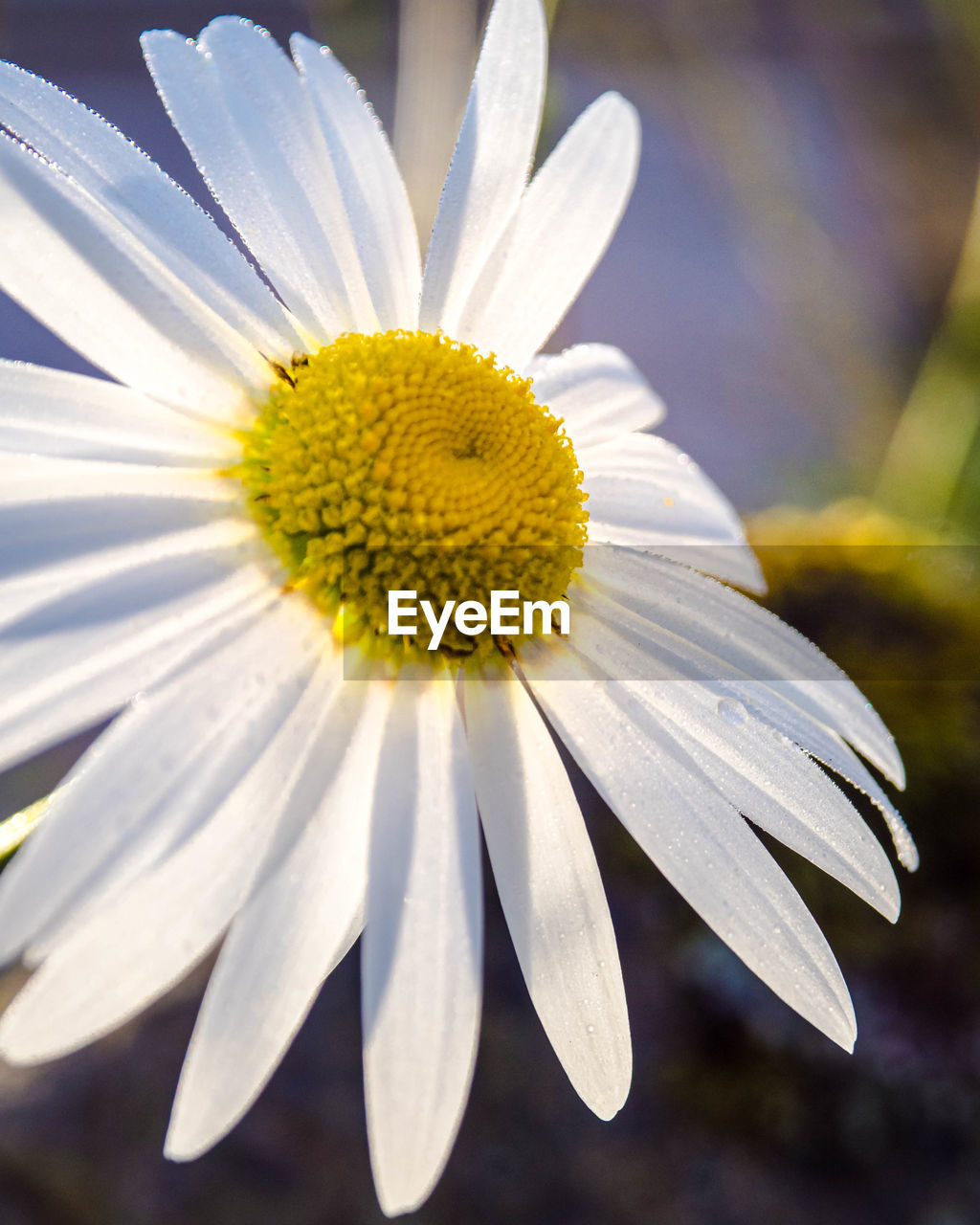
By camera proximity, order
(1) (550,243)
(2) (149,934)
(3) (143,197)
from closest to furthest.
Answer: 1. (2) (149,934)
2. (3) (143,197)
3. (1) (550,243)

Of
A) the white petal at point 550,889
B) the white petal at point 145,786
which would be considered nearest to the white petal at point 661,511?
the white petal at point 550,889

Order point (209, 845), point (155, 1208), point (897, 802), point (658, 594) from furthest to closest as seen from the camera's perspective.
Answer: point (897, 802), point (155, 1208), point (658, 594), point (209, 845)

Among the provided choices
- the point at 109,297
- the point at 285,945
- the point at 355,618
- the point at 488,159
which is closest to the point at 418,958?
the point at 285,945

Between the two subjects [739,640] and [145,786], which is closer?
[145,786]

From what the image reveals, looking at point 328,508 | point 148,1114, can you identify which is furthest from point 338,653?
point 148,1114

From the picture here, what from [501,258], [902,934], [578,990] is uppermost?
[501,258]

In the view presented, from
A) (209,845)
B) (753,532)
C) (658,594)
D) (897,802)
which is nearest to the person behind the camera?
(209,845)

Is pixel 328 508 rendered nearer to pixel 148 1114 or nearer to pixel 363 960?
pixel 363 960
